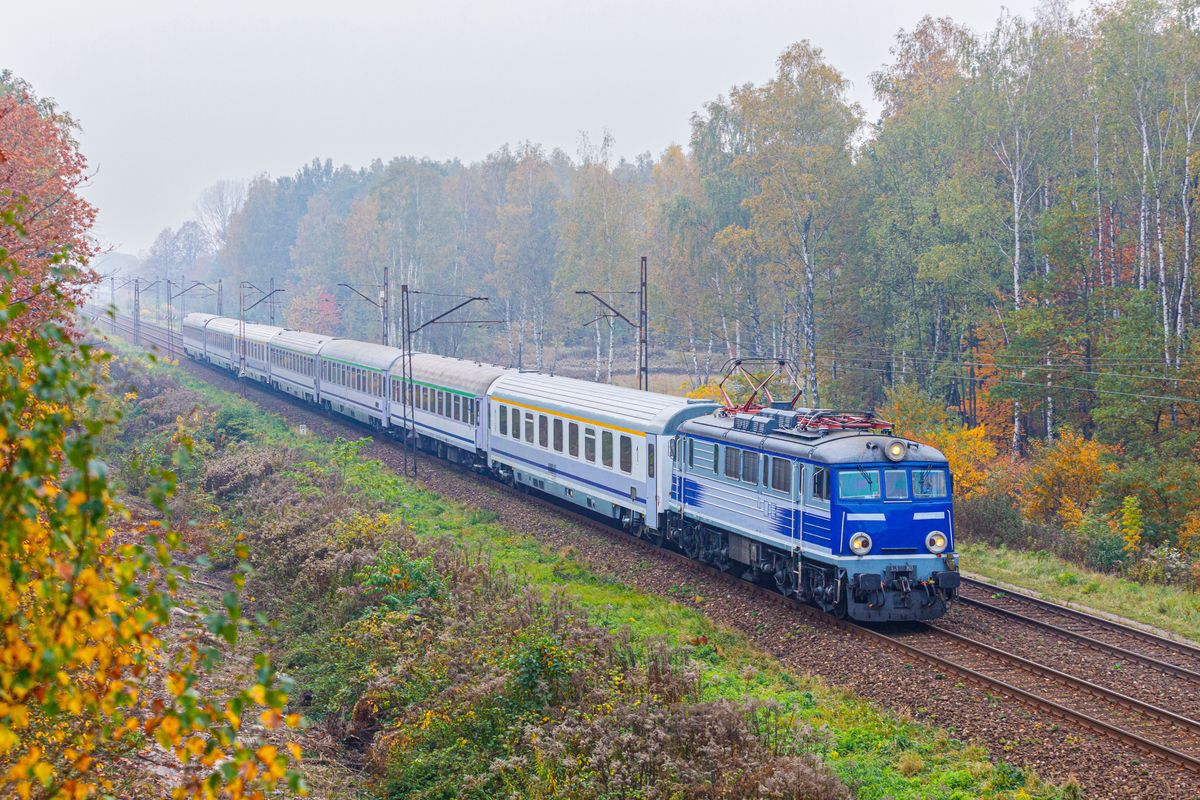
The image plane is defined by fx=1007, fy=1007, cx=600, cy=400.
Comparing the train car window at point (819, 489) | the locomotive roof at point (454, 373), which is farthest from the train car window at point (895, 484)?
the locomotive roof at point (454, 373)

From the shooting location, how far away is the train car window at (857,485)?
16078 millimetres

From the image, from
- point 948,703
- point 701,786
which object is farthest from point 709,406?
point 701,786

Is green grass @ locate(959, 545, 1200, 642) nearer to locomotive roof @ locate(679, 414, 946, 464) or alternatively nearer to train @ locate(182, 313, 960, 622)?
train @ locate(182, 313, 960, 622)

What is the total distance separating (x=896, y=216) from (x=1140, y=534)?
61.3 feet

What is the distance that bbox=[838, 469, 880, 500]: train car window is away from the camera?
1608cm

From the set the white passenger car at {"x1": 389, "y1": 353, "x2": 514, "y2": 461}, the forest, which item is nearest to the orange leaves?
the forest

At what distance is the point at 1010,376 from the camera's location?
3575 cm

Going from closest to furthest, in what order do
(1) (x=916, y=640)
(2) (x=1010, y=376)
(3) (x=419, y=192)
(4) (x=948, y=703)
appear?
(4) (x=948, y=703)
(1) (x=916, y=640)
(2) (x=1010, y=376)
(3) (x=419, y=192)

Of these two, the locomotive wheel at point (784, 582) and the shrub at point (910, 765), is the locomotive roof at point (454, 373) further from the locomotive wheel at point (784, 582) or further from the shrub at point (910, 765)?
the shrub at point (910, 765)

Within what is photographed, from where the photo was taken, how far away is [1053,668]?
14430 millimetres

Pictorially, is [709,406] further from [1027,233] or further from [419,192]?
[419,192]

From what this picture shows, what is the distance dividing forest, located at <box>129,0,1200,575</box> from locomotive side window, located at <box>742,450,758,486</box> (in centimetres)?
1252

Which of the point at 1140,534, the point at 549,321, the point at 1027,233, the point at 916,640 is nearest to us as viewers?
the point at 916,640

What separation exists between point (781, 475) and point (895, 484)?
6.42 feet
